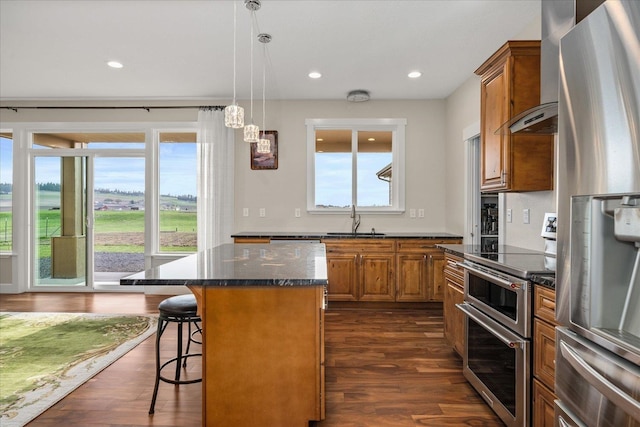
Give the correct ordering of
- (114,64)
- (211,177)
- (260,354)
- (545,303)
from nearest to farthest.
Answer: (545,303) → (260,354) → (114,64) → (211,177)

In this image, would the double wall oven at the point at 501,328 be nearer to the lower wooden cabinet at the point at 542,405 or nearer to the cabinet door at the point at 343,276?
the lower wooden cabinet at the point at 542,405

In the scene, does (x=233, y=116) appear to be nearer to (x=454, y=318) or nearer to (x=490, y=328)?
(x=490, y=328)

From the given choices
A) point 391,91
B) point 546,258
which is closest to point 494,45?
point 391,91

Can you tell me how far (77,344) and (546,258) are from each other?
3699 millimetres

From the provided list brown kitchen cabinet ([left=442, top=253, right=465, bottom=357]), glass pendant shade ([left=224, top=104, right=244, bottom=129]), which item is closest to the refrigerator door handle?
brown kitchen cabinet ([left=442, top=253, right=465, bottom=357])

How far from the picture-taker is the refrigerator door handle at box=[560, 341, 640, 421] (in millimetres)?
1017

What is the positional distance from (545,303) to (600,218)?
62cm

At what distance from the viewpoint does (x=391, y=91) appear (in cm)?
447

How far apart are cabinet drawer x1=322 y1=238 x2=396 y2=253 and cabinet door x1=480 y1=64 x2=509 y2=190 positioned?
156 cm

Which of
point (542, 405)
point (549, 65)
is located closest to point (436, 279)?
point (542, 405)

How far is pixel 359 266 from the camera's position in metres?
4.21

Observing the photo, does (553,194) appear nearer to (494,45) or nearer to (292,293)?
(494,45)

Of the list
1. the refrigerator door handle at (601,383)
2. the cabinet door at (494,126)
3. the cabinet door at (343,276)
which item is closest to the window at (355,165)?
the cabinet door at (343,276)

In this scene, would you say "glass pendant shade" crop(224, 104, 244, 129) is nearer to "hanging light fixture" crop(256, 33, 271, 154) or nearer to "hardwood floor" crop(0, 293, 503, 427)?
"hanging light fixture" crop(256, 33, 271, 154)
